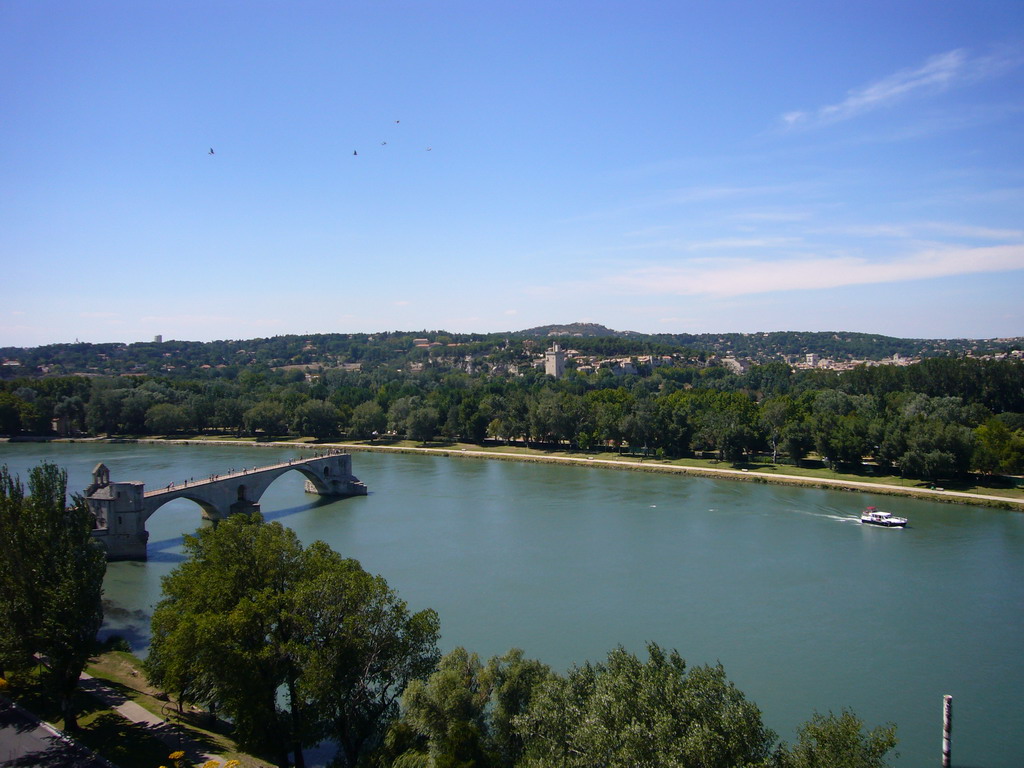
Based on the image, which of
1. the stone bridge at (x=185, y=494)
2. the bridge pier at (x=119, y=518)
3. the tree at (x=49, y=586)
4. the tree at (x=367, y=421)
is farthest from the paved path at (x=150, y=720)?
the tree at (x=367, y=421)

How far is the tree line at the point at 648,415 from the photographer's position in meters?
39.7

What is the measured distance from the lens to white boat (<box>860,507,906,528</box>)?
29.9m

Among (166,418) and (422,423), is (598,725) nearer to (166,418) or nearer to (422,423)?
(422,423)

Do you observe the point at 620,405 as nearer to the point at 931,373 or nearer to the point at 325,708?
Answer: the point at 931,373

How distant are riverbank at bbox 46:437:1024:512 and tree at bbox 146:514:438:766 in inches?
1211

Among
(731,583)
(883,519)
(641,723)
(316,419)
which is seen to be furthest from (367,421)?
(641,723)

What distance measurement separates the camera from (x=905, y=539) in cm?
2806

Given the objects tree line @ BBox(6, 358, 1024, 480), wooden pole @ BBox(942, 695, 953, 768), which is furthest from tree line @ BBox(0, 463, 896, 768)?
tree line @ BBox(6, 358, 1024, 480)

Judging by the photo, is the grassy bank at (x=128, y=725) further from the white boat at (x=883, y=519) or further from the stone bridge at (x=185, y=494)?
the white boat at (x=883, y=519)

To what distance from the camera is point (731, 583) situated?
22.8m

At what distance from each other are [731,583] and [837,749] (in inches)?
538

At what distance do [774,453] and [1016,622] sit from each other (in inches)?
1038

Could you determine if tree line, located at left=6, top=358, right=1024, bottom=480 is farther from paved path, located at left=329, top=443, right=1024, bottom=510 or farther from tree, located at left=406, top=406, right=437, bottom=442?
paved path, located at left=329, top=443, right=1024, bottom=510

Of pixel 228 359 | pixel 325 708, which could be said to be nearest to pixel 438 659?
pixel 325 708
